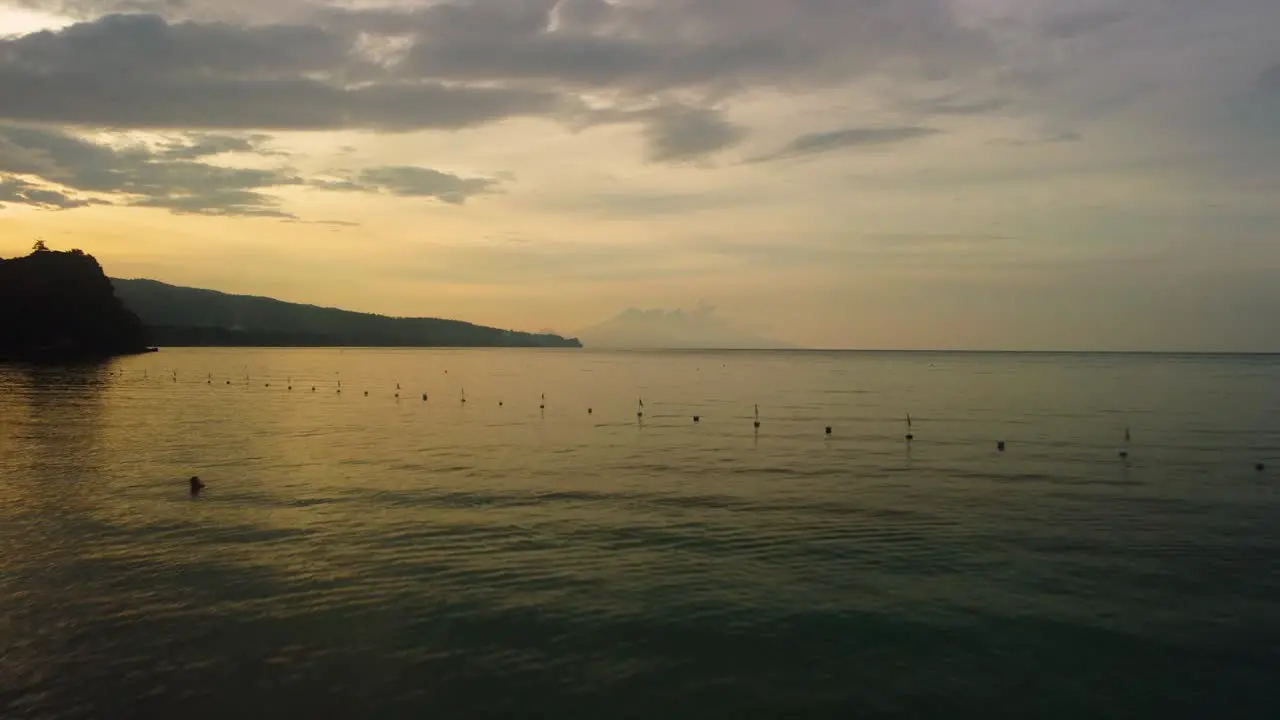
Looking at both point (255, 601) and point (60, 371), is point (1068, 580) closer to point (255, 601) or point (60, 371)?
point (255, 601)

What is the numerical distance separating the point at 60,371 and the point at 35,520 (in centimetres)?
13448

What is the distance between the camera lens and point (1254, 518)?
109 ft

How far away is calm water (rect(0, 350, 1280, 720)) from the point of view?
1723 centimetres

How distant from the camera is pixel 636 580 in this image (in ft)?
79.3

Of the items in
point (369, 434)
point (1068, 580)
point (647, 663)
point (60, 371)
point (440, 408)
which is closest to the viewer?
point (647, 663)

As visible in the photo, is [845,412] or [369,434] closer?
[369,434]

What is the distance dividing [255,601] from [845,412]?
68.1 m

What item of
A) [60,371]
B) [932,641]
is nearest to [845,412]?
[932,641]

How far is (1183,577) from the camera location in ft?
82.2

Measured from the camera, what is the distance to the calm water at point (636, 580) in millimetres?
17234

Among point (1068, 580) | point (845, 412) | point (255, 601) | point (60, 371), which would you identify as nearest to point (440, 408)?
point (845, 412)

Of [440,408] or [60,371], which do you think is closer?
[440,408]

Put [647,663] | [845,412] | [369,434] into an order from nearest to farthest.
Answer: [647,663] < [369,434] < [845,412]

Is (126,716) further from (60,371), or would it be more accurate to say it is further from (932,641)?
(60,371)
